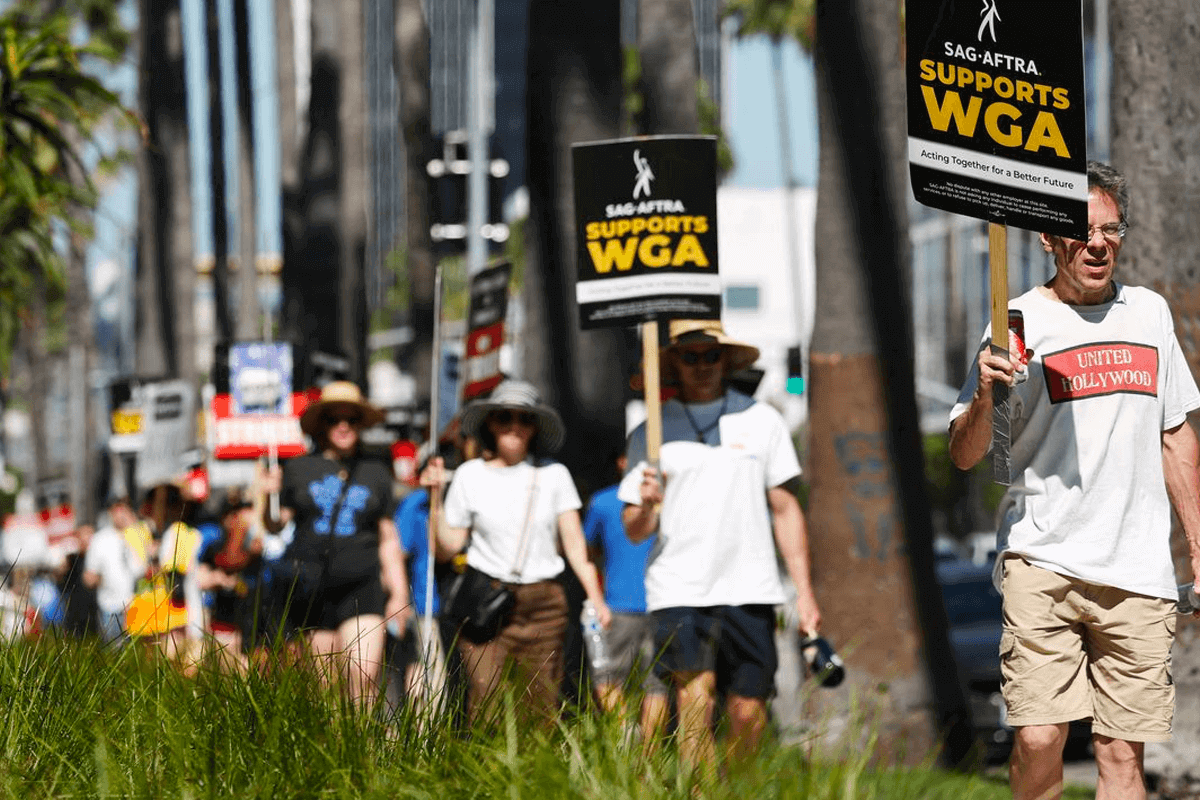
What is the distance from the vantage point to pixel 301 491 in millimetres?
10617

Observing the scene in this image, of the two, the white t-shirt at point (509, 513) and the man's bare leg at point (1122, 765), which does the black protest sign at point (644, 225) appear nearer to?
the white t-shirt at point (509, 513)

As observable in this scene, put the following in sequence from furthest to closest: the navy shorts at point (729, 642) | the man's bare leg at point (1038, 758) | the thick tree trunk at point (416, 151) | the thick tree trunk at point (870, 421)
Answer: the thick tree trunk at point (416, 151) → the thick tree trunk at point (870, 421) → the navy shorts at point (729, 642) → the man's bare leg at point (1038, 758)

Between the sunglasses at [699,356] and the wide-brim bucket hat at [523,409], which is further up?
the sunglasses at [699,356]

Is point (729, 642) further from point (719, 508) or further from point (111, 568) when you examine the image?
point (111, 568)

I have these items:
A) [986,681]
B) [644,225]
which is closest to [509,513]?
[644,225]

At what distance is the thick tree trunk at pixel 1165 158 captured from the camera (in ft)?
28.0

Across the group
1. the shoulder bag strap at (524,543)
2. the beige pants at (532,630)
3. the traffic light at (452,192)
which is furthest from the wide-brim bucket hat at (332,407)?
the traffic light at (452,192)

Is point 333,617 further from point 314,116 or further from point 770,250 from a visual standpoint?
point 770,250

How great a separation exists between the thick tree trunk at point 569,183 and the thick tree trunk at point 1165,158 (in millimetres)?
4735

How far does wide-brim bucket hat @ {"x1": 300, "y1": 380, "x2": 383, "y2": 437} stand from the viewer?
10859mm

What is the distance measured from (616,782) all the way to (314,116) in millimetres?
20349

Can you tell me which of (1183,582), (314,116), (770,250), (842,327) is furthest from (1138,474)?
(770,250)

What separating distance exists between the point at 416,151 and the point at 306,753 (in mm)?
24098

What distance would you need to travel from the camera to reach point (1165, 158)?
8547 mm
